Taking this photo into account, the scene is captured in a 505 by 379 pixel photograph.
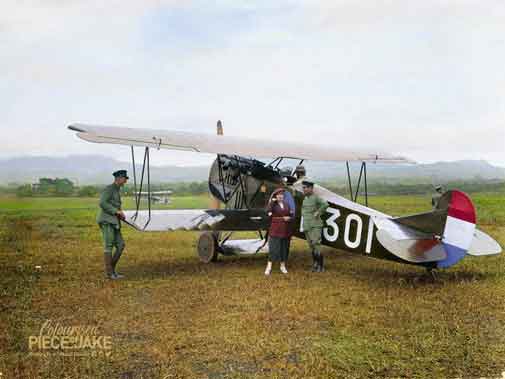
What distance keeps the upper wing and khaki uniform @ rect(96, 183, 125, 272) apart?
2.43ft

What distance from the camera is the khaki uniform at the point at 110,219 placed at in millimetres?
6762

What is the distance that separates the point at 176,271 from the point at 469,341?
14.9 ft

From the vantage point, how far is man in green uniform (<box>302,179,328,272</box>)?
7.59 m

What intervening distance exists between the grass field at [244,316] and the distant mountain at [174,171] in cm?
34

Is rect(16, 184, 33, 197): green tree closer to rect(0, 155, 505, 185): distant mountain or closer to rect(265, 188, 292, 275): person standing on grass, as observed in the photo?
rect(0, 155, 505, 185): distant mountain

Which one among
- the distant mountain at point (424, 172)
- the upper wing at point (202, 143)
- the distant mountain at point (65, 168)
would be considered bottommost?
the distant mountain at point (424, 172)

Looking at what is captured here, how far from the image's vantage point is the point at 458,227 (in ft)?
19.8

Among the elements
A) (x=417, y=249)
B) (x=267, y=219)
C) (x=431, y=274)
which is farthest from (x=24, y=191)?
(x=431, y=274)

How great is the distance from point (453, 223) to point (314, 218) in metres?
2.15

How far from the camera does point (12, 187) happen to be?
3.93 metres

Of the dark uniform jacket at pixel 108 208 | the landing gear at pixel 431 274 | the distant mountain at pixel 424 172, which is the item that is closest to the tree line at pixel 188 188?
the dark uniform jacket at pixel 108 208

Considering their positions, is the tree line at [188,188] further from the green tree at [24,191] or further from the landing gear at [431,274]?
the landing gear at [431,274]

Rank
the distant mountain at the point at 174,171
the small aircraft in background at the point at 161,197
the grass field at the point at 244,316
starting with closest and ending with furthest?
the grass field at the point at 244,316
the distant mountain at the point at 174,171
the small aircraft in background at the point at 161,197

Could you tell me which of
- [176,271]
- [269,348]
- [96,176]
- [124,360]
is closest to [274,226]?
[176,271]
